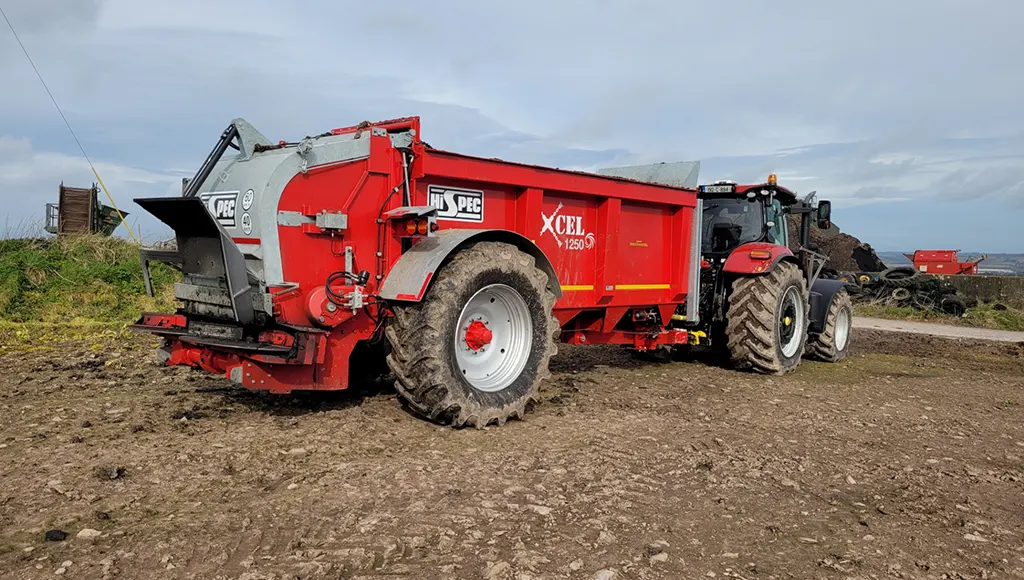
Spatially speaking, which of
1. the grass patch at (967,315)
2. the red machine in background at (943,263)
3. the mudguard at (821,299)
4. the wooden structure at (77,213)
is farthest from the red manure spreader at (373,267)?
the red machine in background at (943,263)

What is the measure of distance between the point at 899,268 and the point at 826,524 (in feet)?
57.3

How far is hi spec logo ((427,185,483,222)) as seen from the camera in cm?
547

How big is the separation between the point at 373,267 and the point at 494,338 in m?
1.08

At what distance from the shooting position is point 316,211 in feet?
16.7

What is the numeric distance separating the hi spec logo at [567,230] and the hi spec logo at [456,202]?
26.7 inches

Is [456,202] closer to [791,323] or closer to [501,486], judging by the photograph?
[501,486]

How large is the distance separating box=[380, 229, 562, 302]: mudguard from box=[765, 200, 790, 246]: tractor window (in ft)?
14.6

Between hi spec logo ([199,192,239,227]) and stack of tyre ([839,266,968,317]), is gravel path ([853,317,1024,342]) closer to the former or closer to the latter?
stack of tyre ([839,266,968,317])

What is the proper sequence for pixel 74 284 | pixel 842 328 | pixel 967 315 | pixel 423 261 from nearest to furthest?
pixel 423 261 < pixel 842 328 < pixel 74 284 < pixel 967 315

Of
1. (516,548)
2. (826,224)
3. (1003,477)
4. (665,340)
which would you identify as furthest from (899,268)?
(516,548)

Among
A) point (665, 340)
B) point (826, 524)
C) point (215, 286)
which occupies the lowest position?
point (826, 524)

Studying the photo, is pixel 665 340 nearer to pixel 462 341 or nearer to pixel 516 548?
pixel 462 341

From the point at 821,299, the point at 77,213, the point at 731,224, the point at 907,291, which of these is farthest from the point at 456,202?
the point at 907,291

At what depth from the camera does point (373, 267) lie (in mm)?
5234
